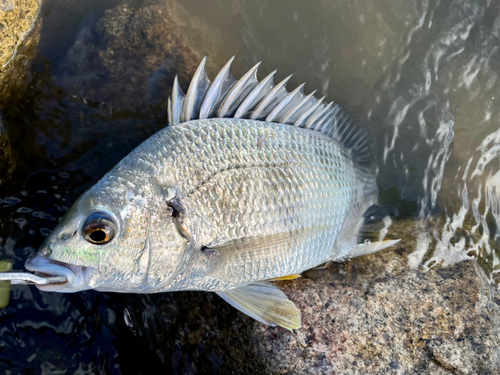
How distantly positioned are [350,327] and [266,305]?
0.65 m

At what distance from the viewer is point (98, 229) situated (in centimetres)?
177

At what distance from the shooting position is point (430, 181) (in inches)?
136

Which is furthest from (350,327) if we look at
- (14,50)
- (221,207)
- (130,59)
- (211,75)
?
(14,50)

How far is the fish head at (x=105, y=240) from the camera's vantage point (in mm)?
1739

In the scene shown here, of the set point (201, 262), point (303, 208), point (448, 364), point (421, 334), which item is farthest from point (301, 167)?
point (448, 364)

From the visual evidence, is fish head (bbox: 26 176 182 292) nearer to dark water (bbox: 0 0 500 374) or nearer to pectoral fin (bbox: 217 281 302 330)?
pectoral fin (bbox: 217 281 302 330)

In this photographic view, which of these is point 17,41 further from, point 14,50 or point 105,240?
point 105,240

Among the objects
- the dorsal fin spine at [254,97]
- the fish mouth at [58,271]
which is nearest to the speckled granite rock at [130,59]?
the dorsal fin spine at [254,97]

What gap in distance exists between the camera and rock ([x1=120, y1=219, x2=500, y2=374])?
230 centimetres

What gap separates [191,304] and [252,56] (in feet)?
7.89

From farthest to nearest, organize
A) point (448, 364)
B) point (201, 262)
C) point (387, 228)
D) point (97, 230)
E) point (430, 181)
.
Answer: point (430, 181), point (387, 228), point (448, 364), point (201, 262), point (97, 230)

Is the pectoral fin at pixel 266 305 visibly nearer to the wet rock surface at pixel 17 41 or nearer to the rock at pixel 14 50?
the rock at pixel 14 50

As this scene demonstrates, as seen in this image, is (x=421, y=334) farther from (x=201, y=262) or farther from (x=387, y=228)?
(x=201, y=262)

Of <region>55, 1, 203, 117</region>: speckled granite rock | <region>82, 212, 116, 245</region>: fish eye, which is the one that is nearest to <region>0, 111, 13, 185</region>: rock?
<region>55, 1, 203, 117</region>: speckled granite rock
